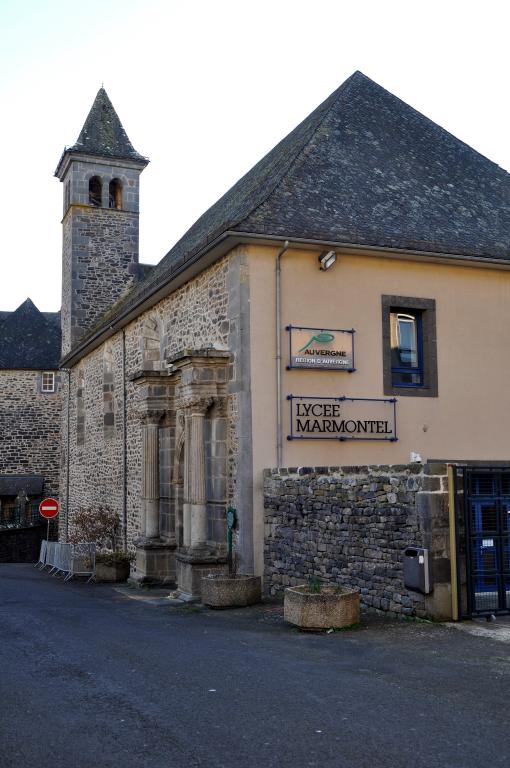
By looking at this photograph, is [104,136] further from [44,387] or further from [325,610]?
[325,610]

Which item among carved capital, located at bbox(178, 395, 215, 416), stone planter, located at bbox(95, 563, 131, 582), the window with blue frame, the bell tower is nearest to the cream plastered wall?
the window with blue frame

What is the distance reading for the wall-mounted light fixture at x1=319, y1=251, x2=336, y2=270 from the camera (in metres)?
13.2

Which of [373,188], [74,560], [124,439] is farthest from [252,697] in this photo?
[124,439]

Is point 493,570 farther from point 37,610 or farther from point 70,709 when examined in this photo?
point 37,610

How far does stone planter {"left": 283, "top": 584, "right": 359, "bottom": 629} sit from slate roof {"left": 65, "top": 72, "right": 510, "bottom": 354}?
5.70 m

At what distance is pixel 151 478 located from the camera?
15.9 metres

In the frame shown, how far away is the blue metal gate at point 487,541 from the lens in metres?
9.02

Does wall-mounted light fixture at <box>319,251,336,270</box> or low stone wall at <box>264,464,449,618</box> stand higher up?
wall-mounted light fixture at <box>319,251,336,270</box>

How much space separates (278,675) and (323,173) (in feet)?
32.7

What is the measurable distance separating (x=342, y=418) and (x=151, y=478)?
446 cm

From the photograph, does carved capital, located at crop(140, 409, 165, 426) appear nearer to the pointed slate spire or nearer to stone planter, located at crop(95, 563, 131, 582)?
stone planter, located at crop(95, 563, 131, 582)

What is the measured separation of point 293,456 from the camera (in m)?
12.9

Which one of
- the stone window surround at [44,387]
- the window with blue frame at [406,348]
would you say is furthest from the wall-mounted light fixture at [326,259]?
the stone window surround at [44,387]

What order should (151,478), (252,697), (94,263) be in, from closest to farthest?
(252,697) < (151,478) < (94,263)
